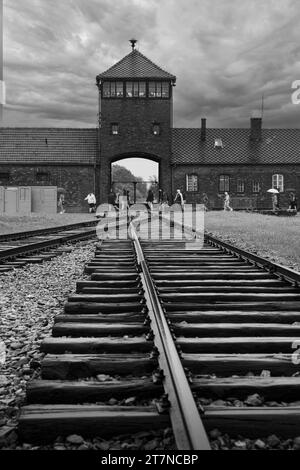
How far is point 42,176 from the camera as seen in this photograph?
135 ft

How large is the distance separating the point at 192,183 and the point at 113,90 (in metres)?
10.0

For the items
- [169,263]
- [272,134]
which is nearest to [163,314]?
[169,263]

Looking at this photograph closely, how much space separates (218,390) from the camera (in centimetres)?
264

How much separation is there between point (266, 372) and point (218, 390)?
475 millimetres

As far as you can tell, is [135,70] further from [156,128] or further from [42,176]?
[42,176]

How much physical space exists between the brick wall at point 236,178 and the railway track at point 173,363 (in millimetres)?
36047

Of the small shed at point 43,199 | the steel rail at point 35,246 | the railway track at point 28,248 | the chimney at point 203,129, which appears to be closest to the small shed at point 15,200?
the small shed at point 43,199

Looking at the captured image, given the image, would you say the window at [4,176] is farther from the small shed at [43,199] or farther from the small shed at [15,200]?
the small shed at [15,200]

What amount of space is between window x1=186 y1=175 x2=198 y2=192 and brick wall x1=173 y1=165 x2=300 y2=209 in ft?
0.93

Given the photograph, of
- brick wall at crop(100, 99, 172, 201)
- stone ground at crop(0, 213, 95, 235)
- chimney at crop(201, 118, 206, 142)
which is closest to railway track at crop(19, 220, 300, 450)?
stone ground at crop(0, 213, 95, 235)

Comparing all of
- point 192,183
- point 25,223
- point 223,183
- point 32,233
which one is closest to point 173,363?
point 32,233

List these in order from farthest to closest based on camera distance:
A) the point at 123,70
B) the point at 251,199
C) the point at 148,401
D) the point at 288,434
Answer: the point at 251,199 < the point at 123,70 < the point at 148,401 < the point at 288,434

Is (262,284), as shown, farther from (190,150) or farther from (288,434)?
(190,150)

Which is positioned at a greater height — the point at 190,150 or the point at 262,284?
the point at 190,150
